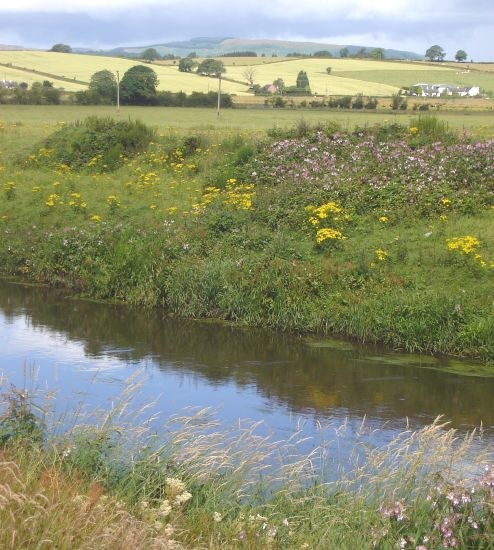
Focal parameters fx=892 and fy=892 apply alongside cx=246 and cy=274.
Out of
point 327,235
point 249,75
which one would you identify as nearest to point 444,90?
point 249,75

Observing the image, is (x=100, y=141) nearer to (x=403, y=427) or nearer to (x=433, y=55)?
(x=403, y=427)

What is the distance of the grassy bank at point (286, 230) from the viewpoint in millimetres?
16781

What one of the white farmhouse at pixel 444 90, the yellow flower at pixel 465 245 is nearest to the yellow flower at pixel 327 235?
the yellow flower at pixel 465 245

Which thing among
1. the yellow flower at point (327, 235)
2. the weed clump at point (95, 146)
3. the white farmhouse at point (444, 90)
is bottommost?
the yellow flower at point (327, 235)

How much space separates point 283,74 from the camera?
84.5 meters

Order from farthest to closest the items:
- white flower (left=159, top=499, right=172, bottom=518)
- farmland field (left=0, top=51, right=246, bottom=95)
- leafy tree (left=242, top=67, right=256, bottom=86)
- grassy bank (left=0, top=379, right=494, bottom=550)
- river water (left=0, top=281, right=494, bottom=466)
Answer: leafy tree (left=242, top=67, right=256, bottom=86), farmland field (left=0, top=51, right=246, bottom=95), river water (left=0, top=281, right=494, bottom=466), white flower (left=159, top=499, right=172, bottom=518), grassy bank (left=0, top=379, right=494, bottom=550)

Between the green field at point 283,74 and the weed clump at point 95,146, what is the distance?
30814 mm

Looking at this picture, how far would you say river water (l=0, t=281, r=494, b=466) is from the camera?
12219mm

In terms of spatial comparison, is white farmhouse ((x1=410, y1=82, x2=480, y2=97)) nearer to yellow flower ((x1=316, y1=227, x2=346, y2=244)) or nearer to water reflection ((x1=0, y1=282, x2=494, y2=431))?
yellow flower ((x1=316, y1=227, x2=346, y2=244))

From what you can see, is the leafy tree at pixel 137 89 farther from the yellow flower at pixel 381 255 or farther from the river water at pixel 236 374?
the yellow flower at pixel 381 255

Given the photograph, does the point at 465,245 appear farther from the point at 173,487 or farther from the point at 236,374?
the point at 173,487

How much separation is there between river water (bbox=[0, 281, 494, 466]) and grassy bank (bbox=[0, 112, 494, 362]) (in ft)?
2.29

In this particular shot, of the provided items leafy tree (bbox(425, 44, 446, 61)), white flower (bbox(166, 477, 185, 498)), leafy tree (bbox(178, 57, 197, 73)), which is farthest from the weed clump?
leafy tree (bbox(425, 44, 446, 61))

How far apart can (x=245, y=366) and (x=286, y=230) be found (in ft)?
19.4
